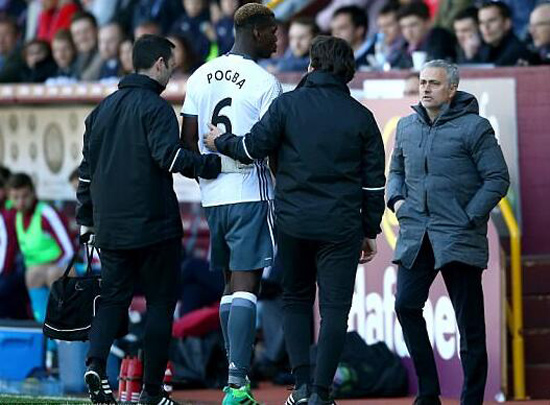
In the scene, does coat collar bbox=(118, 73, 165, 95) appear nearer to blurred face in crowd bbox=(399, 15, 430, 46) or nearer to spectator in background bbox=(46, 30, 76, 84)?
blurred face in crowd bbox=(399, 15, 430, 46)

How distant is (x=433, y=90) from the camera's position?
29.0 feet

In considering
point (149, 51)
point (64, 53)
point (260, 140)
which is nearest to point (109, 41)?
point (64, 53)

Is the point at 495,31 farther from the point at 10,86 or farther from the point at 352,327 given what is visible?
the point at 10,86

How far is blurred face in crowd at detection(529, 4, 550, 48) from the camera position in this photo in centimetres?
1169

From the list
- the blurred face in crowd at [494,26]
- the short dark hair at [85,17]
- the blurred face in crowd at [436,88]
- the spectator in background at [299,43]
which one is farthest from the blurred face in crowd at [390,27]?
the blurred face in crowd at [436,88]

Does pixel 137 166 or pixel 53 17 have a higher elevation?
pixel 53 17

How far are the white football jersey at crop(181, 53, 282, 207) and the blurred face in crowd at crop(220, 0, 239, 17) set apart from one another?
6488 mm

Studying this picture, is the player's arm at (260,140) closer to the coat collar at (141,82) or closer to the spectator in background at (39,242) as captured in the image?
the coat collar at (141,82)

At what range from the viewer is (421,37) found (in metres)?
12.9

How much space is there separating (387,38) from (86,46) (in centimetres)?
386

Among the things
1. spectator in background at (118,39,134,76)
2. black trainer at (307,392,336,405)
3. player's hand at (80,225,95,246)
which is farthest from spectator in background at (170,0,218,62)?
black trainer at (307,392,336,405)

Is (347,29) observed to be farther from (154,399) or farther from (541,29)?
(154,399)

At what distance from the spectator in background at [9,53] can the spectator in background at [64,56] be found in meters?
0.43

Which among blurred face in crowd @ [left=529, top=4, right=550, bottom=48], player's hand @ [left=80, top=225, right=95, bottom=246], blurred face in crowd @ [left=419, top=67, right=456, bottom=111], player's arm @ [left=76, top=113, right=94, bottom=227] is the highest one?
blurred face in crowd @ [left=529, top=4, right=550, bottom=48]
